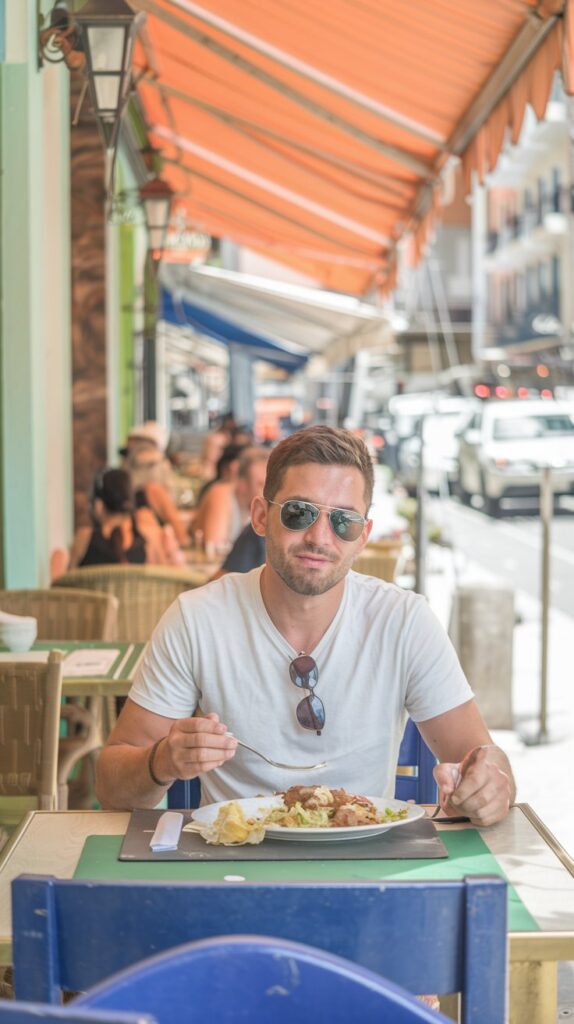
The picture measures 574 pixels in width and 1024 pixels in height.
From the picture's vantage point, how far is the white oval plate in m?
2.44

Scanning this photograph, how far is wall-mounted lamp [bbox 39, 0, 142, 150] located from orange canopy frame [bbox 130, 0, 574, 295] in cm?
116

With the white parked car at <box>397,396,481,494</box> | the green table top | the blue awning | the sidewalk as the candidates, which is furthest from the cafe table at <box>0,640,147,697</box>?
the white parked car at <box>397,396,481,494</box>

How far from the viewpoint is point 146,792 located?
9.03ft

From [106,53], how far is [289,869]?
388 centimetres

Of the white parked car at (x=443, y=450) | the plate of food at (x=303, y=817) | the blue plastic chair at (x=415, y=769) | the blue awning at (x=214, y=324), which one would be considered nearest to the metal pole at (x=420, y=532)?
the blue plastic chair at (x=415, y=769)

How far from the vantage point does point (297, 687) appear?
2869 mm

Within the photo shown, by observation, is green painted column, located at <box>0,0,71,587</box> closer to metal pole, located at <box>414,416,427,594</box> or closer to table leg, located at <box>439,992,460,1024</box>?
metal pole, located at <box>414,416,427,594</box>

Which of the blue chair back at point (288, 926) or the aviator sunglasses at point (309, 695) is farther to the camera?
the aviator sunglasses at point (309, 695)

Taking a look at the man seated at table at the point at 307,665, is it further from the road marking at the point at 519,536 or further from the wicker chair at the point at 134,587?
the road marking at the point at 519,536

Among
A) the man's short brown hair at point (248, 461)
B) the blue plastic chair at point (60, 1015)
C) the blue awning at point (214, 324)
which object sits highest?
the blue awning at point (214, 324)

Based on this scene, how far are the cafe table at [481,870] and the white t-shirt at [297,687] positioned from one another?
29 cm

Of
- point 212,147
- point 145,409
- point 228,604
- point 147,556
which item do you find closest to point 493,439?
point 145,409

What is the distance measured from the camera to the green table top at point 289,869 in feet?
7.48

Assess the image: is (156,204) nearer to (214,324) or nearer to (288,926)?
(288,926)
